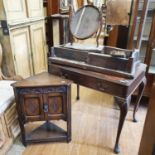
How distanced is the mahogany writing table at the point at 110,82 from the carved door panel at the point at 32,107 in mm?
349

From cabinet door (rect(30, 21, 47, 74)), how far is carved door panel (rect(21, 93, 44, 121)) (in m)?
0.99

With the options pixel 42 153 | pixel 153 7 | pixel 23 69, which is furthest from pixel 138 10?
pixel 42 153

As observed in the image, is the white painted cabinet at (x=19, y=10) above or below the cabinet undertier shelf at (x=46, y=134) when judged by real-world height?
above

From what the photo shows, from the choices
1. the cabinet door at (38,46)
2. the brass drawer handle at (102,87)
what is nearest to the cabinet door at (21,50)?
the cabinet door at (38,46)

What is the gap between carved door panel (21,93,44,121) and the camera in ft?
4.54

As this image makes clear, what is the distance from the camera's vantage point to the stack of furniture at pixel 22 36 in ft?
5.54

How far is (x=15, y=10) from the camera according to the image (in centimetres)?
178

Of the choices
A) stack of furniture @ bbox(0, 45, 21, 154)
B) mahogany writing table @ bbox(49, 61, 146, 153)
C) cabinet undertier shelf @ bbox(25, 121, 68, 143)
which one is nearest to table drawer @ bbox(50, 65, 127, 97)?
mahogany writing table @ bbox(49, 61, 146, 153)

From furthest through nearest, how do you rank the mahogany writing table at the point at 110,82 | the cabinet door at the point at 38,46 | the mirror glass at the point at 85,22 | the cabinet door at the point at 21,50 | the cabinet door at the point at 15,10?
the cabinet door at the point at 38,46
the cabinet door at the point at 21,50
the cabinet door at the point at 15,10
the mirror glass at the point at 85,22
the mahogany writing table at the point at 110,82

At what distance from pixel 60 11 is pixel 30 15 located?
3.00 feet

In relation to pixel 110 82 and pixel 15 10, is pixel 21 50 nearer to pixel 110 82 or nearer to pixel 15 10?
pixel 15 10

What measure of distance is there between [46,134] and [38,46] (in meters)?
1.27

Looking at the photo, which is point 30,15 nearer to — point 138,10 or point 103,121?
point 138,10

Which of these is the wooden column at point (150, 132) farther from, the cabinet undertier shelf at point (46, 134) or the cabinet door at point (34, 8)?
the cabinet door at point (34, 8)
